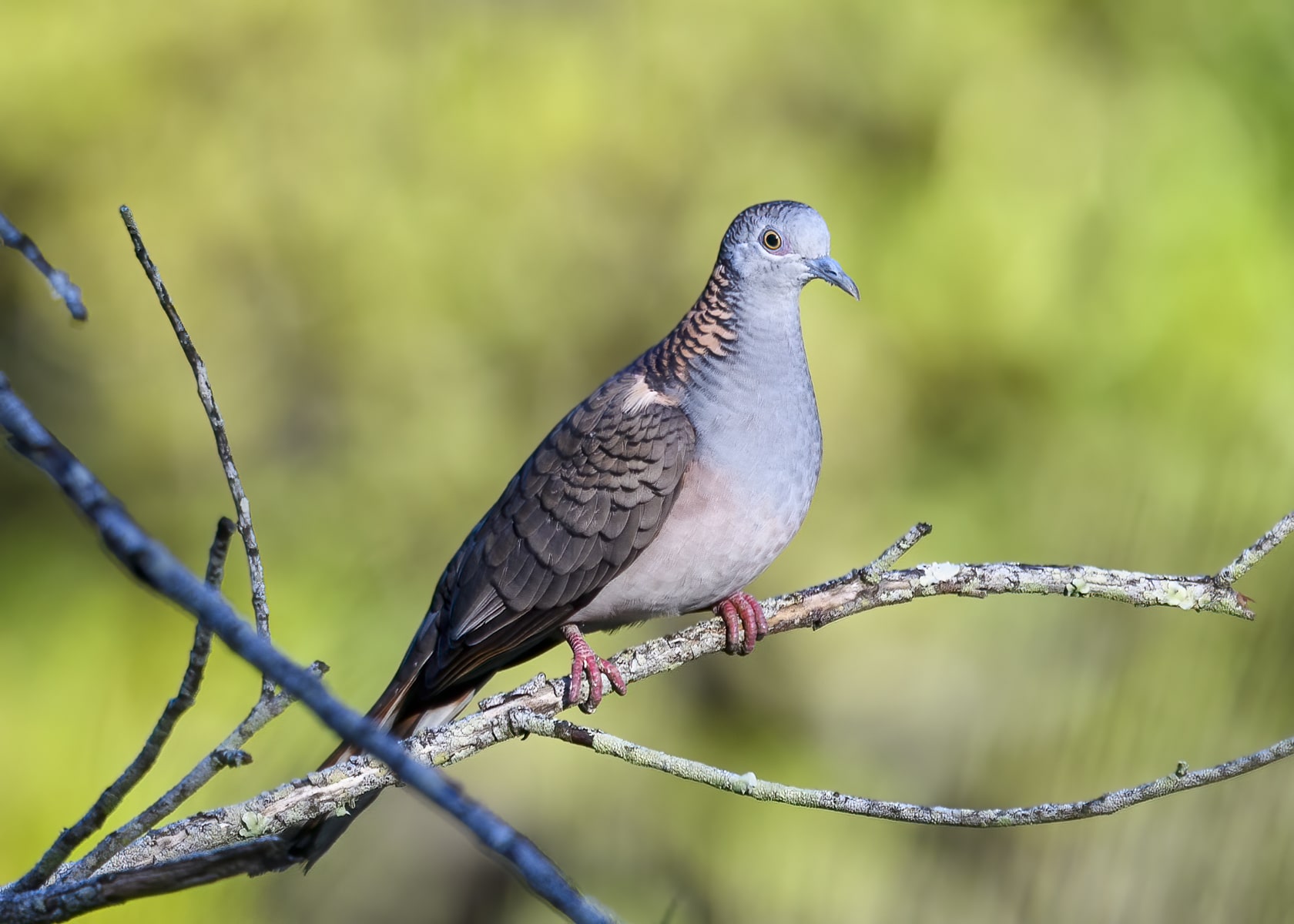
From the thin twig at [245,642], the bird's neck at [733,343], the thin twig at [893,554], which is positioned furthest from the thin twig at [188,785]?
the bird's neck at [733,343]

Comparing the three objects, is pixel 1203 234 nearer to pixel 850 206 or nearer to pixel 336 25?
pixel 850 206

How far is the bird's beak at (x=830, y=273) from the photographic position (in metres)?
2.65

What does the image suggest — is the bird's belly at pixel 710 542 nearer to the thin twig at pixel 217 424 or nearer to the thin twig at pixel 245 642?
the thin twig at pixel 217 424

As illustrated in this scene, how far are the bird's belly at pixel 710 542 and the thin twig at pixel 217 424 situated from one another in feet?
3.34

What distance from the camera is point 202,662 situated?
1272 mm

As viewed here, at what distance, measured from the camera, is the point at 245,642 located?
0.90 meters

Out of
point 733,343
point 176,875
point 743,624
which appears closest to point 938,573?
point 743,624

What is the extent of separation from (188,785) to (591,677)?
1.11 m

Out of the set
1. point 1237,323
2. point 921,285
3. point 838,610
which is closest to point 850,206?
point 921,285

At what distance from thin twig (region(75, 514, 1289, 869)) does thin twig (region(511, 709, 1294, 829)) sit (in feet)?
0.05

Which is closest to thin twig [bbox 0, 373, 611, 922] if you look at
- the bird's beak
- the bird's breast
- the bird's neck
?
the bird's breast

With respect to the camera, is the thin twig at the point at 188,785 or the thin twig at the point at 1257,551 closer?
the thin twig at the point at 188,785

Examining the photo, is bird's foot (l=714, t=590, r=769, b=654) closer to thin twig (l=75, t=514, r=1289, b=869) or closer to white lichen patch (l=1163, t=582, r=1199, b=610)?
thin twig (l=75, t=514, r=1289, b=869)

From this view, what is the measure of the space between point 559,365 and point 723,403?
229cm
